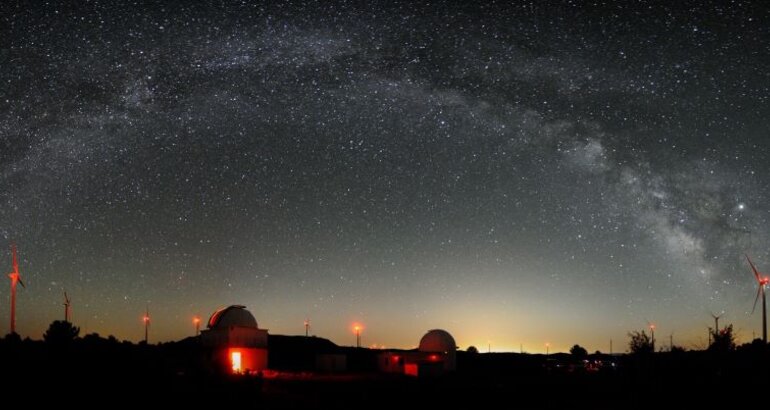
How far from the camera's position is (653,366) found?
37.7 m

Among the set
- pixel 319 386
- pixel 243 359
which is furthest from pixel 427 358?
pixel 319 386

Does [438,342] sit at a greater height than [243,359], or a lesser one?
greater

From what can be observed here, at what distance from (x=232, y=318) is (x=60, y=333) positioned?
14.0 metres

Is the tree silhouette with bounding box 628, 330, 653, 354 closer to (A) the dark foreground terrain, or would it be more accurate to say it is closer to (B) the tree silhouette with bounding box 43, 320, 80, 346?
(A) the dark foreground terrain

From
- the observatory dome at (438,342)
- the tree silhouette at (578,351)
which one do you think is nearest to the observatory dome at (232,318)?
the observatory dome at (438,342)

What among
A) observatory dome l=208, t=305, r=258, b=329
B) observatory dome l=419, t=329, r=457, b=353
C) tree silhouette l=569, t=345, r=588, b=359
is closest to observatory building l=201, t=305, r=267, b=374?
observatory dome l=208, t=305, r=258, b=329

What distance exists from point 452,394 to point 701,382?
1142 centimetres

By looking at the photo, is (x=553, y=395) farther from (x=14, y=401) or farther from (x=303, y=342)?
(x=303, y=342)

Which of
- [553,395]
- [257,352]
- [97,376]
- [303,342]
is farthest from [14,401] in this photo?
[303,342]

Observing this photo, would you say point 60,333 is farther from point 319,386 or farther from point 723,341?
point 723,341

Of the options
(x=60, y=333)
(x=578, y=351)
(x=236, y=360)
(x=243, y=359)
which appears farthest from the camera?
(x=578, y=351)

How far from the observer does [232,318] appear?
47.5 meters

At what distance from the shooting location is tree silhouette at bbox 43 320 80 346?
3275 cm

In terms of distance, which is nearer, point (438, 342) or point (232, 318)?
point (232, 318)
